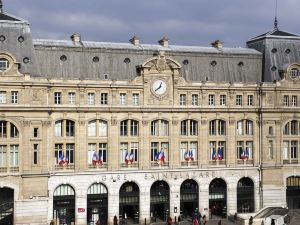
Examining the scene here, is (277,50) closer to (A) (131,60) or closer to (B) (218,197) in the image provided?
(A) (131,60)

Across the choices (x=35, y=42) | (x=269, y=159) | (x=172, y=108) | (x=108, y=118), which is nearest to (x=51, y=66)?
(x=35, y=42)

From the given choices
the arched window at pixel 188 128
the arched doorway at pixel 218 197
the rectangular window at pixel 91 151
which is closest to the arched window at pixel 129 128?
the rectangular window at pixel 91 151

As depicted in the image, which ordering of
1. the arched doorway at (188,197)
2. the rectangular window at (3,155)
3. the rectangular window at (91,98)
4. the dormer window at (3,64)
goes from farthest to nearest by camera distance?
the arched doorway at (188,197) < the rectangular window at (91,98) < the dormer window at (3,64) < the rectangular window at (3,155)

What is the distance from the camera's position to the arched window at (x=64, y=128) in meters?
87.5

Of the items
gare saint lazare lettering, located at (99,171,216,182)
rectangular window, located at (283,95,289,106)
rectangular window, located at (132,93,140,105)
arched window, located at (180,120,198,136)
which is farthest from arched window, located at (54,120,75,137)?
rectangular window, located at (283,95,289,106)

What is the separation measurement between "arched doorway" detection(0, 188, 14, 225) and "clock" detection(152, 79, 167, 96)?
83.4ft

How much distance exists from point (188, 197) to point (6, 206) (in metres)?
27.4

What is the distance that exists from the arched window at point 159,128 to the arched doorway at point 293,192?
2234 centimetres

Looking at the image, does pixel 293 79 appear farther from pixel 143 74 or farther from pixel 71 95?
pixel 71 95

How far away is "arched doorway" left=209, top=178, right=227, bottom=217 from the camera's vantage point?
95438 mm

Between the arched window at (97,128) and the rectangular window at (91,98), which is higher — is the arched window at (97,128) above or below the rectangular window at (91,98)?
below

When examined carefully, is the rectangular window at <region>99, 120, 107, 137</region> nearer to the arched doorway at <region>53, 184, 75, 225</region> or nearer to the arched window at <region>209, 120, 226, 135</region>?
the arched doorway at <region>53, 184, 75, 225</region>

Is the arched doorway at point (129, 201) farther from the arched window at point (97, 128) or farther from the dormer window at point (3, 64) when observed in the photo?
the dormer window at point (3, 64)

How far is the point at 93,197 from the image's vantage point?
88938mm
